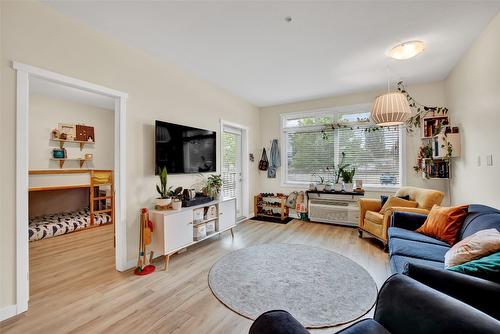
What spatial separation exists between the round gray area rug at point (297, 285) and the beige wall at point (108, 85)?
4.30 feet

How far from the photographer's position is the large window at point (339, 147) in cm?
432

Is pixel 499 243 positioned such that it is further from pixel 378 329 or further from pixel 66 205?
pixel 66 205

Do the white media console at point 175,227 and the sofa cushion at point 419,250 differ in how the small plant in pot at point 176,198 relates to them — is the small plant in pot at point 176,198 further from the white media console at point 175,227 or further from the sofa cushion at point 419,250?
the sofa cushion at point 419,250

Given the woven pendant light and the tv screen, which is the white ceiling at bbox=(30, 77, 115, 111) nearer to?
the tv screen

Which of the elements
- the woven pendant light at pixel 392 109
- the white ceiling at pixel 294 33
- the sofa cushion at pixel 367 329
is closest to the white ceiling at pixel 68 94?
the white ceiling at pixel 294 33

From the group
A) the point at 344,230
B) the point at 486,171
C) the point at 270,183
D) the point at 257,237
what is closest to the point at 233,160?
the point at 270,183

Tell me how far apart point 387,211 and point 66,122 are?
19.7ft

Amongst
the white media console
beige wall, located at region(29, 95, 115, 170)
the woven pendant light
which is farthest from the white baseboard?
the woven pendant light

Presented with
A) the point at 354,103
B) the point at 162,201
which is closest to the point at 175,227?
the point at 162,201

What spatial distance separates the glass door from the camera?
15.0ft

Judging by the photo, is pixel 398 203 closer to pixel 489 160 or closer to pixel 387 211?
pixel 387 211

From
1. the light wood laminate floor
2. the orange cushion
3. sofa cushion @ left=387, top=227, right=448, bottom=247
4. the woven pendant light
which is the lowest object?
the light wood laminate floor

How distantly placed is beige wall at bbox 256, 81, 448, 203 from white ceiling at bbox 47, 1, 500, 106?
0.38 metres

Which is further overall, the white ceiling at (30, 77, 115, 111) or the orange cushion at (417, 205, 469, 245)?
the white ceiling at (30, 77, 115, 111)
